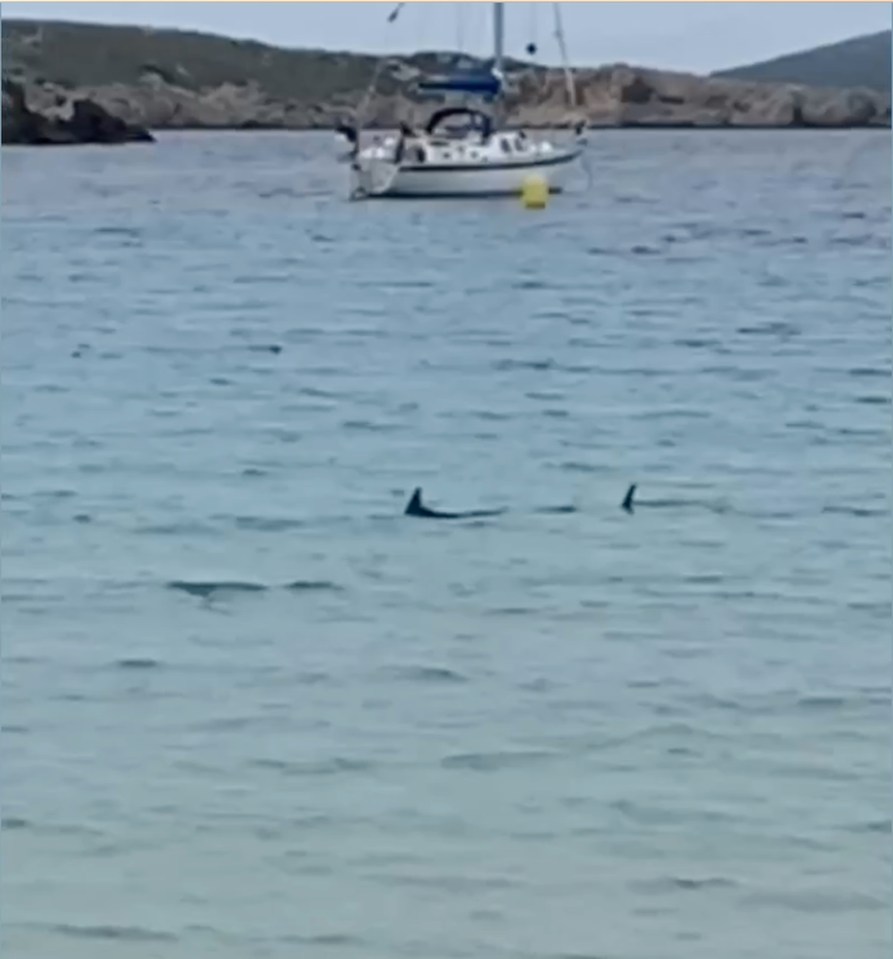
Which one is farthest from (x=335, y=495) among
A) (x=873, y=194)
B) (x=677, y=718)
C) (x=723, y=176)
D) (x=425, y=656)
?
(x=723, y=176)

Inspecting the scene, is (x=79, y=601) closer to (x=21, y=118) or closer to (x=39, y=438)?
(x=39, y=438)

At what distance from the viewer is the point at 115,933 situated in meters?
5.94

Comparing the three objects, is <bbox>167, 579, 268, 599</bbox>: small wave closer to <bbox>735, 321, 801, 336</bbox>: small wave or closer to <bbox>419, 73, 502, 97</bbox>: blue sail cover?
<bbox>735, 321, 801, 336</bbox>: small wave

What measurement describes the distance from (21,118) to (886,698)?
56.5m

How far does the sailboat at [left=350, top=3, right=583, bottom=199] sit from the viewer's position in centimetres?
3966

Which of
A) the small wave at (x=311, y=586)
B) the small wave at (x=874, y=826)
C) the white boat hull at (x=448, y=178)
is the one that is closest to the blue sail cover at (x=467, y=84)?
the white boat hull at (x=448, y=178)

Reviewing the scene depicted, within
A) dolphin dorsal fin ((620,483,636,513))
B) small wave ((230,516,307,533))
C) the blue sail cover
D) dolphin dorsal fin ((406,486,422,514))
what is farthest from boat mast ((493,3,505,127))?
small wave ((230,516,307,533))

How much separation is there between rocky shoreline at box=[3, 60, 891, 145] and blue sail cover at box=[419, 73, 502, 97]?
5.63m

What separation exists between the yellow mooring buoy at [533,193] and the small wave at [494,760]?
33.8m

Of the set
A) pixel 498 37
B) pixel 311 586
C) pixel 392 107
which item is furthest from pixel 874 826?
pixel 392 107

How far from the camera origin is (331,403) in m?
17.8

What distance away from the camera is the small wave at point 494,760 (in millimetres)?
7410

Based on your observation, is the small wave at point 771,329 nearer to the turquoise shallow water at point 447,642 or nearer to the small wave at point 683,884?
the turquoise shallow water at point 447,642

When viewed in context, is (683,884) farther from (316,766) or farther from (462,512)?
(462,512)
